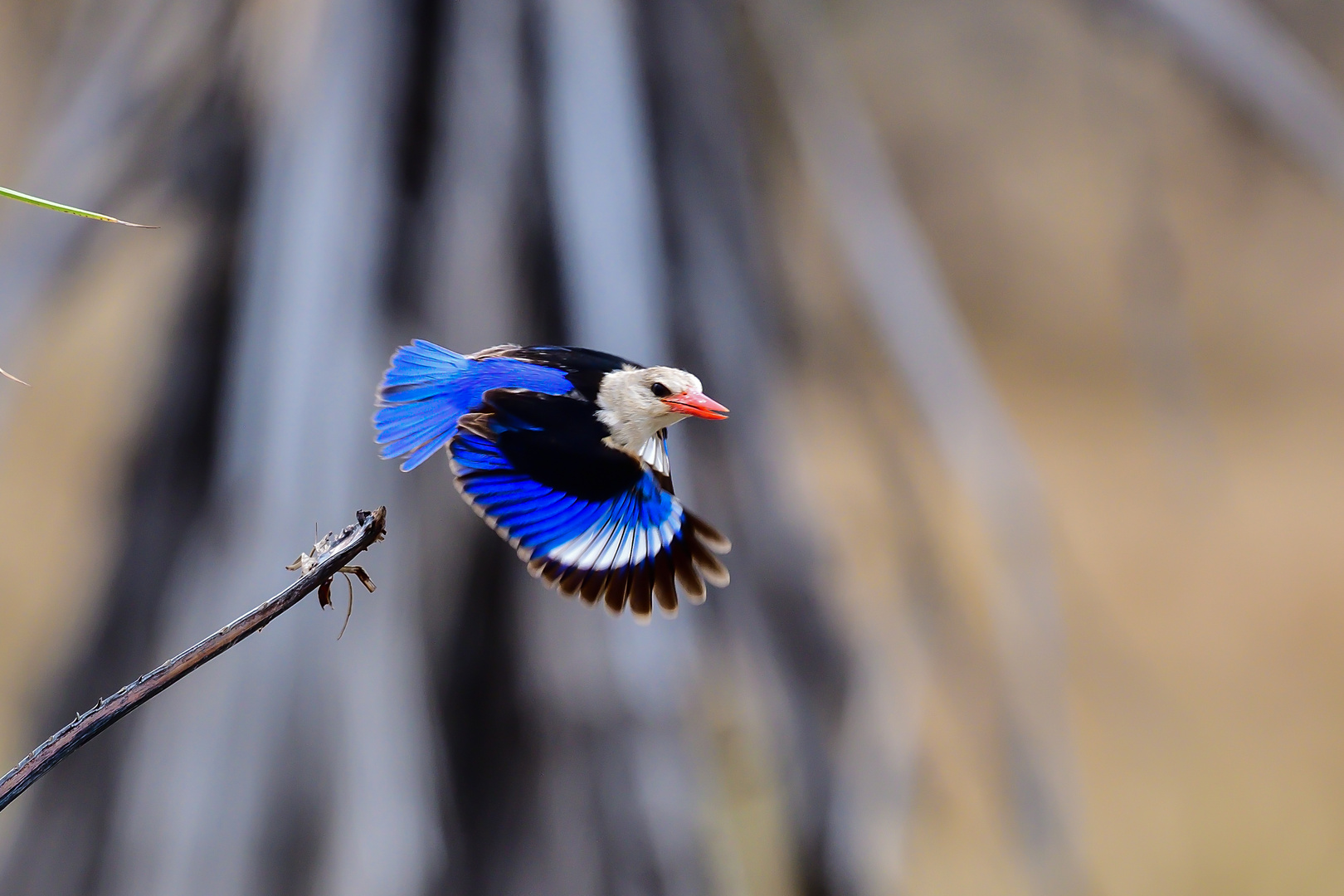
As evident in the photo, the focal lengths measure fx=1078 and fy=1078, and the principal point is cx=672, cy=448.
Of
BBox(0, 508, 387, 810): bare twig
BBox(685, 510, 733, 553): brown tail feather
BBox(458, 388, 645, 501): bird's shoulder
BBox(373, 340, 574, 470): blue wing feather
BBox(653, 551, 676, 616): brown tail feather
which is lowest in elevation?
BBox(0, 508, 387, 810): bare twig

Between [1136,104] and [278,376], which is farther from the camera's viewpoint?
[1136,104]

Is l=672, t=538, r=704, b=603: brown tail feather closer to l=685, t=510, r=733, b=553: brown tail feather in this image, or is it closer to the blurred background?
l=685, t=510, r=733, b=553: brown tail feather

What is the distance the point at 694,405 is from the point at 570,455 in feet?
0.07

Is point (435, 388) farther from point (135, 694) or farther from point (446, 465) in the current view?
point (446, 465)

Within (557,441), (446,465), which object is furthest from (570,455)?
(446,465)

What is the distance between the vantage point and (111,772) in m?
0.55

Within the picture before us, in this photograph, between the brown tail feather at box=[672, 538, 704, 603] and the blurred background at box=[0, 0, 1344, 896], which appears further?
the blurred background at box=[0, 0, 1344, 896]

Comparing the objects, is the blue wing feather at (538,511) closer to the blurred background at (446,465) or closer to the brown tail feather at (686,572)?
the brown tail feather at (686,572)

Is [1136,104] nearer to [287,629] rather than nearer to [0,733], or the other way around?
[287,629]

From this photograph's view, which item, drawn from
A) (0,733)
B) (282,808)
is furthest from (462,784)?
(0,733)

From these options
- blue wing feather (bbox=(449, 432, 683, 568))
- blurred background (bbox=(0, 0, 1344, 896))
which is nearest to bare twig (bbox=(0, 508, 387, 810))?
blue wing feather (bbox=(449, 432, 683, 568))

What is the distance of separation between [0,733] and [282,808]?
0.77 metres

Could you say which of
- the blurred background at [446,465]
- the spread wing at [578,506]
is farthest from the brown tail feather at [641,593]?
the blurred background at [446,465]

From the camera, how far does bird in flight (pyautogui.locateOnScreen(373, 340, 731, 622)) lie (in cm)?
14
